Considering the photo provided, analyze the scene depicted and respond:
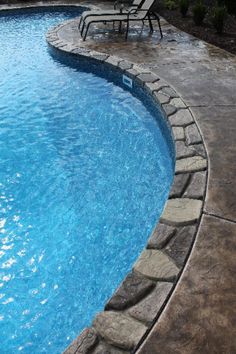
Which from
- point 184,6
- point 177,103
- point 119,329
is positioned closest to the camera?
point 119,329

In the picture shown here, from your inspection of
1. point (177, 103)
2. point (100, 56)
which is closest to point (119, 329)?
point (177, 103)

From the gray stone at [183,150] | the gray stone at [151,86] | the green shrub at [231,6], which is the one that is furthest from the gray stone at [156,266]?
the green shrub at [231,6]

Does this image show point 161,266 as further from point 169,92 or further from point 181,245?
point 169,92

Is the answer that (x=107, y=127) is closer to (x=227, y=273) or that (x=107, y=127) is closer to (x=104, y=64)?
(x=104, y=64)

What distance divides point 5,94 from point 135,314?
6445mm

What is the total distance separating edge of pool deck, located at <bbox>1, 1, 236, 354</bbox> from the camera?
7.95 ft

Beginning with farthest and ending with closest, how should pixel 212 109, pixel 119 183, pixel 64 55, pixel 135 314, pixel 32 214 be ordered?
pixel 64 55 < pixel 212 109 < pixel 119 183 < pixel 32 214 < pixel 135 314

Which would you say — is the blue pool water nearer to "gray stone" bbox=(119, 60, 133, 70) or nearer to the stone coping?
"gray stone" bbox=(119, 60, 133, 70)

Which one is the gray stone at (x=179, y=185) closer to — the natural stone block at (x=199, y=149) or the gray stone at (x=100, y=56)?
the natural stone block at (x=199, y=149)

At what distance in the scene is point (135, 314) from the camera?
2615 mm

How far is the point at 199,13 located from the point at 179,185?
27.7 feet

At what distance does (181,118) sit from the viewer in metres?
5.40

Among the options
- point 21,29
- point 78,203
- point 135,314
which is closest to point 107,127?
point 78,203

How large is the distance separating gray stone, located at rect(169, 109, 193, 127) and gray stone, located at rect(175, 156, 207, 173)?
3.27 ft
